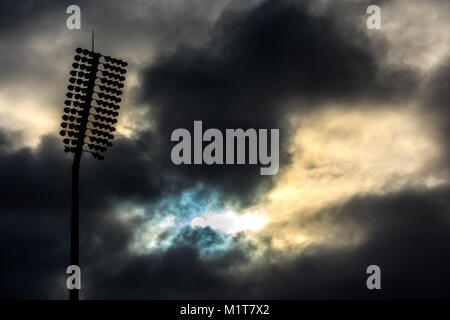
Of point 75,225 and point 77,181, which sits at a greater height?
point 77,181

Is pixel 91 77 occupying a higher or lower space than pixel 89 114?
higher

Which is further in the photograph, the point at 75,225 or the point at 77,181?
the point at 77,181

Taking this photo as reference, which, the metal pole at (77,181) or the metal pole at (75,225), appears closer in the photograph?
the metal pole at (75,225)

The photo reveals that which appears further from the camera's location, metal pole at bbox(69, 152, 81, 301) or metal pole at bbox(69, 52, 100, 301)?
metal pole at bbox(69, 52, 100, 301)
